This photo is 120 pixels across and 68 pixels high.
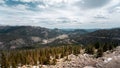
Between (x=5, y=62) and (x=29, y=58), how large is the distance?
16.7 m

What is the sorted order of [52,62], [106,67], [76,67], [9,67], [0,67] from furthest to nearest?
[0,67]
[9,67]
[52,62]
[76,67]
[106,67]

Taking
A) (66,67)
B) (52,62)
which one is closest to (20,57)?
(52,62)

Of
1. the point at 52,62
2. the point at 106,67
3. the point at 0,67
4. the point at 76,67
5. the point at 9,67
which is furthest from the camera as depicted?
the point at 0,67

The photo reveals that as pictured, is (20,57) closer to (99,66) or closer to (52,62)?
(52,62)

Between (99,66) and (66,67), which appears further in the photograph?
(66,67)

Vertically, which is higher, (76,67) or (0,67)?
(76,67)

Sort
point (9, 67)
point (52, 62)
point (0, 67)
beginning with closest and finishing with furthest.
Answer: point (52, 62)
point (9, 67)
point (0, 67)

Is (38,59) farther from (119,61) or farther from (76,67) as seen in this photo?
(119,61)

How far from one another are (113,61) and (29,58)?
242 ft

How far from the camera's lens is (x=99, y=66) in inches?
3056

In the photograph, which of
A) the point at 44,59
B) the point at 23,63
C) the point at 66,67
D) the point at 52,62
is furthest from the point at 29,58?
the point at 66,67

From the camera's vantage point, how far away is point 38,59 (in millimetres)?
134250

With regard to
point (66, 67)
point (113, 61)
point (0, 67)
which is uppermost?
point (113, 61)

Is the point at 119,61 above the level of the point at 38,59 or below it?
above
